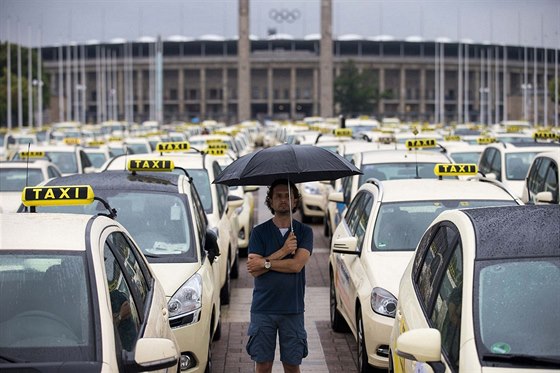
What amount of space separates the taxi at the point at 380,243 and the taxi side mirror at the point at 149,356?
11.6ft

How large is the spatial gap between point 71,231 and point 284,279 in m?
1.88

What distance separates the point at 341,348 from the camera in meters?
10.6

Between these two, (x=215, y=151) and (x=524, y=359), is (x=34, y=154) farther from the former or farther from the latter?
(x=524, y=359)

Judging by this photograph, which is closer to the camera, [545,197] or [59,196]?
[59,196]

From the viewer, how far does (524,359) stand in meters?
4.92

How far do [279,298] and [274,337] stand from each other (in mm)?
238

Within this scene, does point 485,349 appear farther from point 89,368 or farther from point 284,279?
point 284,279

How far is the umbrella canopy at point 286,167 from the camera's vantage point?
7.58m

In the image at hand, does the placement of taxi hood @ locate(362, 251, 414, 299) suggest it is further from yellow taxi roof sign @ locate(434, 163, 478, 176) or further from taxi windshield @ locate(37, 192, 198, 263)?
yellow taxi roof sign @ locate(434, 163, 478, 176)

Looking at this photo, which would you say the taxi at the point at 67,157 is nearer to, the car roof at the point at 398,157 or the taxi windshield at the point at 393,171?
the car roof at the point at 398,157

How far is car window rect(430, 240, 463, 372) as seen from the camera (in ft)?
17.0

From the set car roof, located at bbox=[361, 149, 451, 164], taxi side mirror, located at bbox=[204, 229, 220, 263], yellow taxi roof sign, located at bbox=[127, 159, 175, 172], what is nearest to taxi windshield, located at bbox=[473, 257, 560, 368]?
taxi side mirror, located at bbox=[204, 229, 220, 263]

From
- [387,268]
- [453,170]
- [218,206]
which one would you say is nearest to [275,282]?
[387,268]

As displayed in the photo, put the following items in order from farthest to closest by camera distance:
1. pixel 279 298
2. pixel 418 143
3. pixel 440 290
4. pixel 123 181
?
pixel 418 143 < pixel 123 181 < pixel 279 298 < pixel 440 290
